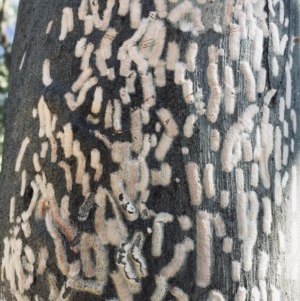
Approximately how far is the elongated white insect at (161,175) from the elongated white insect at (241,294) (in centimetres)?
20

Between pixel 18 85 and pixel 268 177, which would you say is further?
pixel 18 85

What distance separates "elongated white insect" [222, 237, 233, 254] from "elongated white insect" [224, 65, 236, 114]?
0.20 meters

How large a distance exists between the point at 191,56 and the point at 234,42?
0.25 feet

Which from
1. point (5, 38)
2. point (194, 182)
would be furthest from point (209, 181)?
point (5, 38)

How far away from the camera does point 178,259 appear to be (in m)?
1.00

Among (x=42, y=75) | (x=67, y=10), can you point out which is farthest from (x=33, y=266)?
(x=67, y=10)

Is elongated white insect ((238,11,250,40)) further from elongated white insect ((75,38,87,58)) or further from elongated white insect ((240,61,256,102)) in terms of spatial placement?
elongated white insect ((75,38,87,58))

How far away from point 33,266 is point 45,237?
5cm

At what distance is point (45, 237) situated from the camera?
106cm

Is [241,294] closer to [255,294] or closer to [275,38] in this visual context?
[255,294]

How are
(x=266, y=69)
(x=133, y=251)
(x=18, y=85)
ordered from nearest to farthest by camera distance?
(x=133, y=251) < (x=266, y=69) < (x=18, y=85)

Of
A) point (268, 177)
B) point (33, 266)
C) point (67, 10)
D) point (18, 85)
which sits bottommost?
point (33, 266)

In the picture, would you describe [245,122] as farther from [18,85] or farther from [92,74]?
[18,85]

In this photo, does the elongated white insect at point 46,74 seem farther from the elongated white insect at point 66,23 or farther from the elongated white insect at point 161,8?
the elongated white insect at point 161,8
